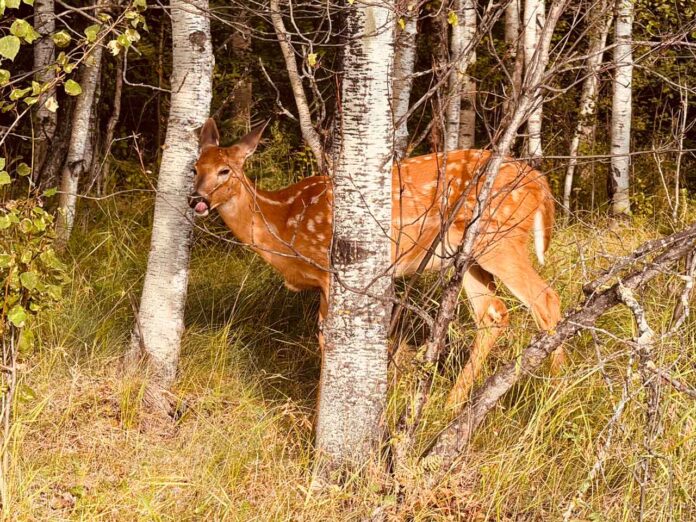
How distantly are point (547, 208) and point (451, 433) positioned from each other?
7.70 feet

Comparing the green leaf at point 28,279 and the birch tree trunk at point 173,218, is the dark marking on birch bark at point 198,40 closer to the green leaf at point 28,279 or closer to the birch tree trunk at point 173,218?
the birch tree trunk at point 173,218

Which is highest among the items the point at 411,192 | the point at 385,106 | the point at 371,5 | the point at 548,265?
the point at 371,5

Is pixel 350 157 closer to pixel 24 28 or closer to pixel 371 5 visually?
pixel 371 5

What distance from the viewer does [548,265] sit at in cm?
620

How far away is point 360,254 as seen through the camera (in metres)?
3.99

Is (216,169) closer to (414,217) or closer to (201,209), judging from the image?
(201,209)

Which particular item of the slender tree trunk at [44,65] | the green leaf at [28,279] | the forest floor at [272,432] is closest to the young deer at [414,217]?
the forest floor at [272,432]

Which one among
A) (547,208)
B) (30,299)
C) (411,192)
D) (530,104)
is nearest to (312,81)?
(530,104)

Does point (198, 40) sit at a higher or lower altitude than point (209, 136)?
higher

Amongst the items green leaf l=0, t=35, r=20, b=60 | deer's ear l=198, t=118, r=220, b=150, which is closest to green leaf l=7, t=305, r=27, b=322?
green leaf l=0, t=35, r=20, b=60

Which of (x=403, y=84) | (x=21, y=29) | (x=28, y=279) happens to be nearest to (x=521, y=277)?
(x=403, y=84)

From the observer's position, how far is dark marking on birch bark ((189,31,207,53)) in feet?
16.7

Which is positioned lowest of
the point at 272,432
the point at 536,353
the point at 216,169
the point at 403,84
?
the point at 272,432

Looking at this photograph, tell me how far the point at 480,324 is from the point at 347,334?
161cm
